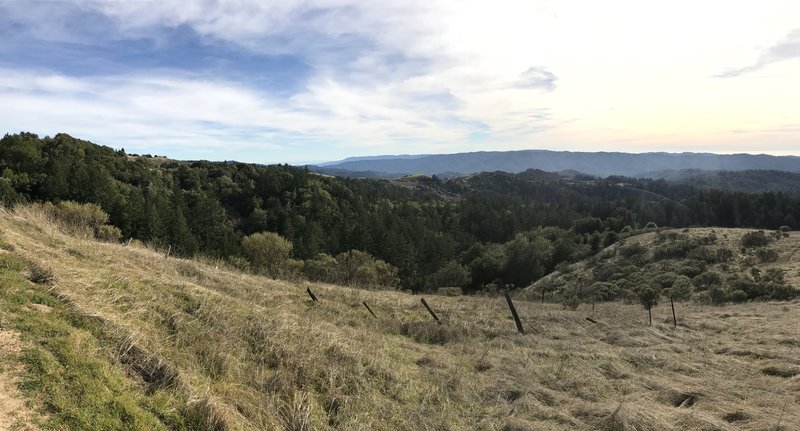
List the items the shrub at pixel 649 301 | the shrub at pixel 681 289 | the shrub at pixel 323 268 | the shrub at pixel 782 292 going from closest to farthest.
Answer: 1. the shrub at pixel 649 301
2. the shrub at pixel 782 292
3. the shrub at pixel 681 289
4. the shrub at pixel 323 268

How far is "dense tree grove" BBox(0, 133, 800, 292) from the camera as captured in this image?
5047 cm

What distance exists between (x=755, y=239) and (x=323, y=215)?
233ft

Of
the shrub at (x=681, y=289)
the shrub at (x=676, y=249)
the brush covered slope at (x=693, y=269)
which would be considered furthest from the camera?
the shrub at (x=676, y=249)

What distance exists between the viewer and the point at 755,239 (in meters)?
44.2

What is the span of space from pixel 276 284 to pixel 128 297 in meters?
8.67

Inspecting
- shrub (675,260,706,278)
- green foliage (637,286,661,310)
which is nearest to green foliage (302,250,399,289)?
green foliage (637,286,661,310)

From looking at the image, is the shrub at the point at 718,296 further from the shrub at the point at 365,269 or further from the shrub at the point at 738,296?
the shrub at the point at 365,269

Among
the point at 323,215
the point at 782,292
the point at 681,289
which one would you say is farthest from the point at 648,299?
the point at 323,215

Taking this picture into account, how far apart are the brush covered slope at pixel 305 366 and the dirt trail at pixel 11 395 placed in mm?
121

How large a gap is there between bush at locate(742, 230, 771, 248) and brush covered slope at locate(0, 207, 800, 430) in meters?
38.7

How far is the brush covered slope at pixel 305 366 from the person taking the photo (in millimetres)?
5328

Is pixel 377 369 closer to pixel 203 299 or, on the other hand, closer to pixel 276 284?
Answer: pixel 203 299

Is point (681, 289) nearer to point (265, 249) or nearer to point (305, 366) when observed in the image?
point (305, 366)

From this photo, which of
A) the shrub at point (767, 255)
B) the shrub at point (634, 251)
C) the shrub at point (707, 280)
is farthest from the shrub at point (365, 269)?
the shrub at point (767, 255)
